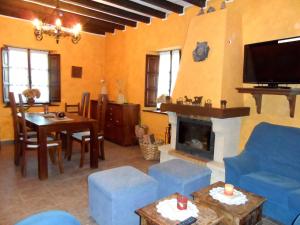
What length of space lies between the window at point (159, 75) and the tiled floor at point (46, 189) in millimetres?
1471

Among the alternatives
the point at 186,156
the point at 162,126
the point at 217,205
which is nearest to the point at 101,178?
the point at 217,205

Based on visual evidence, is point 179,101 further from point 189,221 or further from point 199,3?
point 189,221

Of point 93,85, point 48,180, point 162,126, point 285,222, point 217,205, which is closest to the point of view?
point 217,205

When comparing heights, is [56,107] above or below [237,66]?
below

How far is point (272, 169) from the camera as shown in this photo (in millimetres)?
2590

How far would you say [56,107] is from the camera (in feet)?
17.9

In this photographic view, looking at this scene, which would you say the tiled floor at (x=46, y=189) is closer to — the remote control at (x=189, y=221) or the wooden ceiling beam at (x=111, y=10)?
the remote control at (x=189, y=221)

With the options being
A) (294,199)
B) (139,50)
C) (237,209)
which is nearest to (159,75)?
(139,50)

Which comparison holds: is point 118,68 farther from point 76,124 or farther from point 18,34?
point 76,124

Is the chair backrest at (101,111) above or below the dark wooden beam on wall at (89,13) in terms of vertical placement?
below

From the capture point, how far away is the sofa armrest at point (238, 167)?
249 cm

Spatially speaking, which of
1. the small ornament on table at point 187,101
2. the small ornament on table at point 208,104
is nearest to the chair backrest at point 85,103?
the small ornament on table at point 187,101

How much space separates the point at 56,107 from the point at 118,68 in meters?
1.78

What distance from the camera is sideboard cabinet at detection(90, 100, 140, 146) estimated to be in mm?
4852
